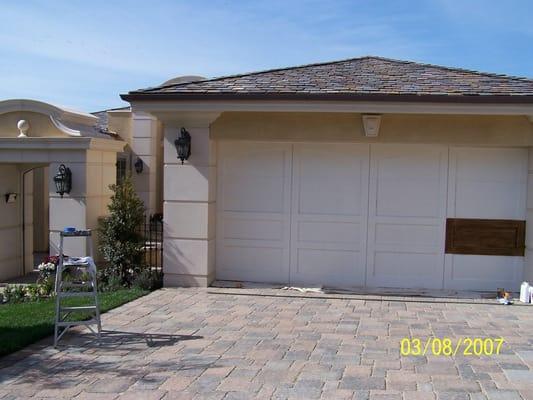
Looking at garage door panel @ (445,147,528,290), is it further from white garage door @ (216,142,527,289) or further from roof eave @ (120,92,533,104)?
roof eave @ (120,92,533,104)

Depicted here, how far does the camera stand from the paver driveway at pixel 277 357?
516 centimetres

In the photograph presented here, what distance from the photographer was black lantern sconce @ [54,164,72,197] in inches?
428

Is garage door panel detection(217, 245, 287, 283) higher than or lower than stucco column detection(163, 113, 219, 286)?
lower

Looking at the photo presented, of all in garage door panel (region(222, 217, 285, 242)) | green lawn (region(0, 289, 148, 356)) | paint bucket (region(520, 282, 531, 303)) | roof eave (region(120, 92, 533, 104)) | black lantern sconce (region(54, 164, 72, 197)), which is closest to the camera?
green lawn (region(0, 289, 148, 356))

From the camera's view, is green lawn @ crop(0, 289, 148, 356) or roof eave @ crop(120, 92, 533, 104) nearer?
green lawn @ crop(0, 289, 148, 356)

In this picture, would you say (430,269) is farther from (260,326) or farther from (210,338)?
(210,338)

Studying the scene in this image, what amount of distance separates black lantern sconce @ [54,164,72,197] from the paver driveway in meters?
3.26

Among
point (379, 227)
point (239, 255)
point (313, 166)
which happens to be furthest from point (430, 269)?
point (239, 255)

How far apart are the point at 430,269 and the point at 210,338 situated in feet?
14.9

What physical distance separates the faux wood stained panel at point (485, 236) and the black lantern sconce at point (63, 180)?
6.65 m

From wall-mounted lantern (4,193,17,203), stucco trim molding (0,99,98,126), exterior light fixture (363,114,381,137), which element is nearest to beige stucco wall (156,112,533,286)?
exterior light fixture (363,114,381,137)

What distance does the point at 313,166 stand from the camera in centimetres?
1005

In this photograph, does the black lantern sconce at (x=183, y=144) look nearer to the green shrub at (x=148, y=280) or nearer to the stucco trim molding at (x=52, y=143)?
the green shrub at (x=148, y=280)

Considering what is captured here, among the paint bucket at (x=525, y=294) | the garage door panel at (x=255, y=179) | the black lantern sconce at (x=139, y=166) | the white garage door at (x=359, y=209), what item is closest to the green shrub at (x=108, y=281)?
the white garage door at (x=359, y=209)
